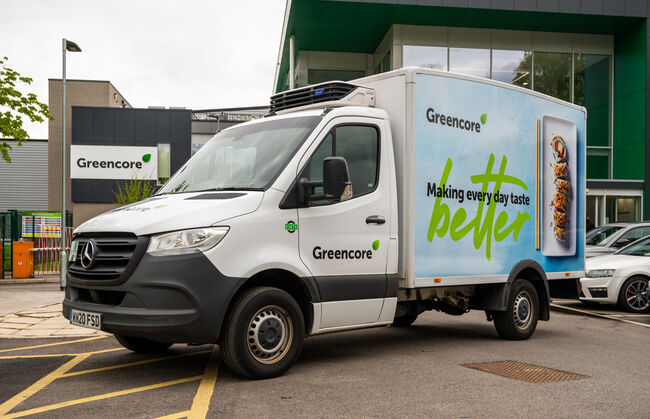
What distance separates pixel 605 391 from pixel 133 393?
12.9 ft

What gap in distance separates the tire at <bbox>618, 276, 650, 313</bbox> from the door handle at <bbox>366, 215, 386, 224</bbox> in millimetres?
7133

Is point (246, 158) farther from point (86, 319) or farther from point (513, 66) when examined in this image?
point (513, 66)

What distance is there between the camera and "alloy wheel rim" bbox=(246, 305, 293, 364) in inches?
226

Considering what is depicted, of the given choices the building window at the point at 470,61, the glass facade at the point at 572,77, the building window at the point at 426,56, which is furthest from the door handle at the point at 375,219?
the building window at the point at 470,61

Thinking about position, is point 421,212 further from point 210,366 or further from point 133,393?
point 133,393

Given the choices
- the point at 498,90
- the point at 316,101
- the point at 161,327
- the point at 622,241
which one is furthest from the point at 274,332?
the point at 622,241

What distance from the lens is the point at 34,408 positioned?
193 inches

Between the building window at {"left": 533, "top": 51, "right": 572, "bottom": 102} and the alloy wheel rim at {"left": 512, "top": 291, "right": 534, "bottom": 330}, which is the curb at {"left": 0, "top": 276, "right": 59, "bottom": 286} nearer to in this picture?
the alloy wheel rim at {"left": 512, "top": 291, "right": 534, "bottom": 330}

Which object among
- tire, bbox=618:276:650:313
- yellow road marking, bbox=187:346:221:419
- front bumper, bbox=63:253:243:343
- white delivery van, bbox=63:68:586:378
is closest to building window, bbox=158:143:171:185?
tire, bbox=618:276:650:313

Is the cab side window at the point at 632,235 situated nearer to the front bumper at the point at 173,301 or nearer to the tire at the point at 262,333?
the tire at the point at 262,333

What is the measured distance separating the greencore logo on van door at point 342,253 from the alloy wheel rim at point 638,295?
7222 mm

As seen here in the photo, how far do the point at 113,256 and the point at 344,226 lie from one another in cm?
216

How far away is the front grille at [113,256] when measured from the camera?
5.43m

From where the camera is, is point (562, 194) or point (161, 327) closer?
point (161, 327)
